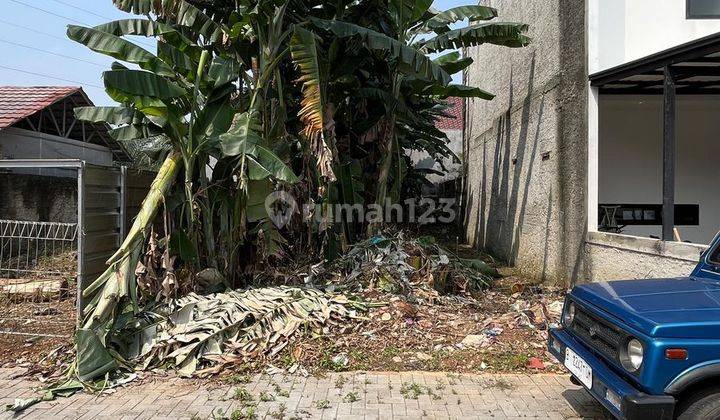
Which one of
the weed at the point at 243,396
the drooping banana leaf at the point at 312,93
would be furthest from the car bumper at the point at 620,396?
the drooping banana leaf at the point at 312,93

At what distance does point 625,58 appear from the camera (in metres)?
7.16

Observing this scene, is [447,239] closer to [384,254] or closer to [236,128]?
[384,254]

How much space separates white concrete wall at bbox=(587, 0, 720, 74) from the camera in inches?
267

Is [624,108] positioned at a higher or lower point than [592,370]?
higher

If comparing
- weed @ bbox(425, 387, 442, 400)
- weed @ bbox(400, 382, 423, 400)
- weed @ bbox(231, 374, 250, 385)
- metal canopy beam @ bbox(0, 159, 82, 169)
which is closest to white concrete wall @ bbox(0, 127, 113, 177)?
metal canopy beam @ bbox(0, 159, 82, 169)

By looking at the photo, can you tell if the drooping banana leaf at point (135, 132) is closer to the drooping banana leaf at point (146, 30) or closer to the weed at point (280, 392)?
the drooping banana leaf at point (146, 30)

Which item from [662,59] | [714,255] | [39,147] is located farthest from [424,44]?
[39,147]

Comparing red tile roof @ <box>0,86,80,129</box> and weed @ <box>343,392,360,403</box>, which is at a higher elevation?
red tile roof @ <box>0,86,80,129</box>

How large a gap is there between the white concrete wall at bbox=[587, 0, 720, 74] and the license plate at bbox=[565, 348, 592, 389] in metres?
5.07

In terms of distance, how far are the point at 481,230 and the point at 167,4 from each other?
36.0 ft

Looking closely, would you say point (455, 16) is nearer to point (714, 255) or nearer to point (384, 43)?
point (384, 43)

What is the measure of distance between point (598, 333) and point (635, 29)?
5.41 meters

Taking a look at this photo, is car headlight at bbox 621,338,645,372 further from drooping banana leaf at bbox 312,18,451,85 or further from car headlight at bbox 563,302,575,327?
drooping banana leaf at bbox 312,18,451,85

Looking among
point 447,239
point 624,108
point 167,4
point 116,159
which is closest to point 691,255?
point 624,108
